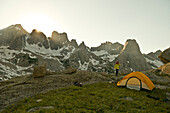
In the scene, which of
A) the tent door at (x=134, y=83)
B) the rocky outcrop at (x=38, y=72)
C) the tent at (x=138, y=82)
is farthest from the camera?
the rocky outcrop at (x=38, y=72)

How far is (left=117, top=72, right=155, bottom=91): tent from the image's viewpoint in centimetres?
1479

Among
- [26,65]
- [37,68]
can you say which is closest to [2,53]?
[26,65]

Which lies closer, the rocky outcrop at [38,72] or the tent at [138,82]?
the tent at [138,82]

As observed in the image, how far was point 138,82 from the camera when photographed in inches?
603

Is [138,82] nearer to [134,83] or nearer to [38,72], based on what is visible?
[134,83]

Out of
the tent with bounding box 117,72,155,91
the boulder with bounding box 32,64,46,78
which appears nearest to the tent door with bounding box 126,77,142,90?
the tent with bounding box 117,72,155,91

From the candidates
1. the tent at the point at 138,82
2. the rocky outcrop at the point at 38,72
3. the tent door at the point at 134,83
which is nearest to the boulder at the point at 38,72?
the rocky outcrop at the point at 38,72

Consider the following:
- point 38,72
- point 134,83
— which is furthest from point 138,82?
point 38,72

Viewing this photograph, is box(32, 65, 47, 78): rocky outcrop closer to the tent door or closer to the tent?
the tent

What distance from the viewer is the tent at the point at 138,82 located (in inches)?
582

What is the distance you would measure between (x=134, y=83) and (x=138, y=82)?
63 centimetres

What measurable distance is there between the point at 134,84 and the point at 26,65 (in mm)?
164060

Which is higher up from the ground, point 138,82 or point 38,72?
point 38,72

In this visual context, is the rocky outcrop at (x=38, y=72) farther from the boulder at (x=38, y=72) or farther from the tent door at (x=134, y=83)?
the tent door at (x=134, y=83)
